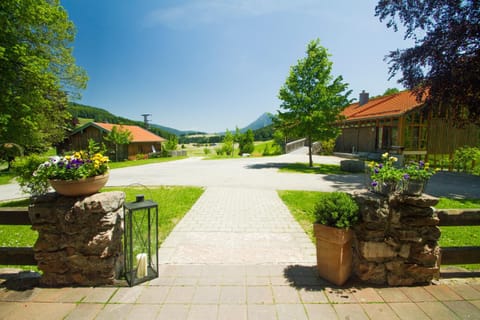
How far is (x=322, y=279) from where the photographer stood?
8.29 feet

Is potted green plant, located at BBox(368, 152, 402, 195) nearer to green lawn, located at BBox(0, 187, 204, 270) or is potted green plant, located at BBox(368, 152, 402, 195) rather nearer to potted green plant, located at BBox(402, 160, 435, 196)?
potted green plant, located at BBox(402, 160, 435, 196)

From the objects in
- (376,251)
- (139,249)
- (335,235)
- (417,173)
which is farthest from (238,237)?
(417,173)

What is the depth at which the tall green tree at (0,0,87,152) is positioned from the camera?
35.2 ft

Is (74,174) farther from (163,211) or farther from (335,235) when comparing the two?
(163,211)

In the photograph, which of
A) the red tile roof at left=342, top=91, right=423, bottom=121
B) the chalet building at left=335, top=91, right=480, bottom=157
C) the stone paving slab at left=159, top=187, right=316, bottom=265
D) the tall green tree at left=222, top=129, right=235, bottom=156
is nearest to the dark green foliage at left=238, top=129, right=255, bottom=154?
the tall green tree at left=222, top=129, right=235, bottom=156

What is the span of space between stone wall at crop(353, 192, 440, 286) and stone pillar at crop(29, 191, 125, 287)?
2.92m

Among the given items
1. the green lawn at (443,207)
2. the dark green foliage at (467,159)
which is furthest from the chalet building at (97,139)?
the dark green foliage at (467,159)

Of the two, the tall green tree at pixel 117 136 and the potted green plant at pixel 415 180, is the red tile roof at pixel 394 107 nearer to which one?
the potted green plant at pixel 415 180

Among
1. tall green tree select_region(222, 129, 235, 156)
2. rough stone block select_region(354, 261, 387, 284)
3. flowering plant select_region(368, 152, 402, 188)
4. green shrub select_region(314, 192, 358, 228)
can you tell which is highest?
tall green tree select_region(222, 129, 235, 156)

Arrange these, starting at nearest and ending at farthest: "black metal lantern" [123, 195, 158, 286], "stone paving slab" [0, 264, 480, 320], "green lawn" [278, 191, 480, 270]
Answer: "stone paving slab" [0, 264, 480, 320] < "black metal lantern" [123, 195, 158, 286] < "green lawn" [278, 191, 480, 270]

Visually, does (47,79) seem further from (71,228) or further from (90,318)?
(90,318)

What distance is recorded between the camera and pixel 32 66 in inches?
428

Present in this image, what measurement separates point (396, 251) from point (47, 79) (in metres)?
17.2

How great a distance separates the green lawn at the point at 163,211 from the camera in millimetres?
4043
